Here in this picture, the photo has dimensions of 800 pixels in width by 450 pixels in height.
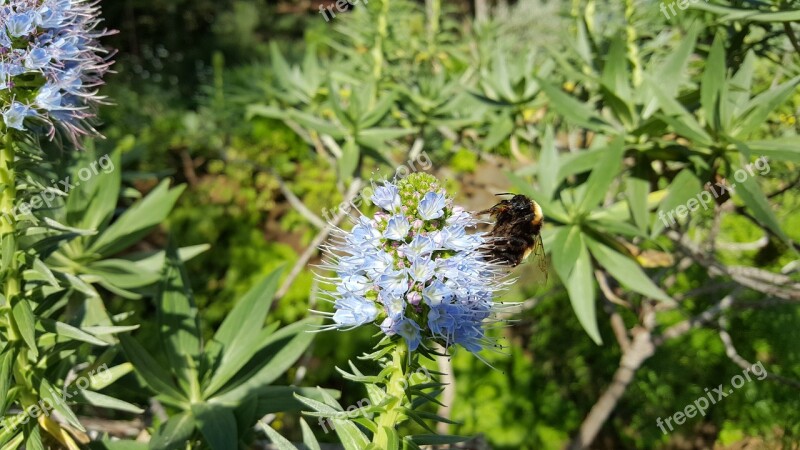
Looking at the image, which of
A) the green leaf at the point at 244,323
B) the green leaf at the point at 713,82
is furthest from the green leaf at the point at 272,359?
the green leaf at the point at 713,82

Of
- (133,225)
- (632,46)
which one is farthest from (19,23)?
(632,46)

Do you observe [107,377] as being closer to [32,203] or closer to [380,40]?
[32,203]

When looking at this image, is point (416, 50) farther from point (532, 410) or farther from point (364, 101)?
point (532, 410)

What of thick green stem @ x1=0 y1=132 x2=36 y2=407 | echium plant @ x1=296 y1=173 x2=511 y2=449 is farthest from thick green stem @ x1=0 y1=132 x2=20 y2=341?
echium plant @ x1=296 y1=173 x2=511 y2=449

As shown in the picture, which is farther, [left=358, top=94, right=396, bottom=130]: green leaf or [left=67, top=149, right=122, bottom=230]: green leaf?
[left=358, top=94, right=396, bottom=130]: green leaf

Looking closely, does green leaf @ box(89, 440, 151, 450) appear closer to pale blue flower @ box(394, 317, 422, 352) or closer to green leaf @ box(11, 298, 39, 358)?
green leaf @ box(11, 298, 39, 358)

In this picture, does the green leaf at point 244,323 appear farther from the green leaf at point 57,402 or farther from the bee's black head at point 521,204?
the bee's black head at point 521,204
